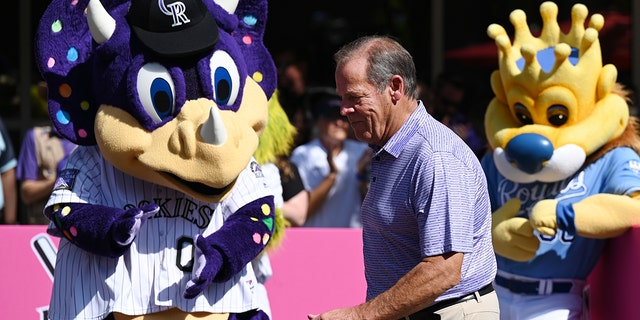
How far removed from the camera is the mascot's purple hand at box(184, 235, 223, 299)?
4082 mm

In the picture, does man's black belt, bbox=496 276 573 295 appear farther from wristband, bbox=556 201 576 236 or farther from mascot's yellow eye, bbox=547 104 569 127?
mascot's yellow eye, bbox=547 104 569 127

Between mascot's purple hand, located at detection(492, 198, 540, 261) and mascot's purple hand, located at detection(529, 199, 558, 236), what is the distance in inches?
3.3

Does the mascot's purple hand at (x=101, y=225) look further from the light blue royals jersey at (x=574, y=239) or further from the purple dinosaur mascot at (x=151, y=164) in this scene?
the light blue royals jersey at (x=574, y=239)

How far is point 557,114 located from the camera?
17.1 ft

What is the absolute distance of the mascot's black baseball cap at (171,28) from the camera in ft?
13.9

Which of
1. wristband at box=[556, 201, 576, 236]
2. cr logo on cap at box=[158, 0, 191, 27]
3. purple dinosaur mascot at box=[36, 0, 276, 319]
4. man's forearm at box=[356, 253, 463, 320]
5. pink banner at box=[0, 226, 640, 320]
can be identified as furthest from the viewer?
pink banner at box=[0, 226, 640, 320]

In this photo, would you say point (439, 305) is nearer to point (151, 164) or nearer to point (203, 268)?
point (203, 268)

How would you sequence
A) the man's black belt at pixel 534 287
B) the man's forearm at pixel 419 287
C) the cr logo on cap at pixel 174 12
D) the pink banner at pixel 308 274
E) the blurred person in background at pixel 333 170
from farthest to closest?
the blurred person in background at pixel 333 170 → the man's black belt at pixel 534 287 → the pink banner at pixel 308 274 → the cr logo on cap at pixel 174 12 → the man's forearm at pixel 419 287

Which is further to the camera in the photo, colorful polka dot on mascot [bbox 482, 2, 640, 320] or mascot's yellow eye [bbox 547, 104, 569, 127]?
mascot's yellow eye [bbox 547, 104, 569, 127]

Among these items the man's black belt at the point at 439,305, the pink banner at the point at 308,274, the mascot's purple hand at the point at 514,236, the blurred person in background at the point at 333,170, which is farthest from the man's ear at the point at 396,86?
the blurred person in background at the point at 333,170

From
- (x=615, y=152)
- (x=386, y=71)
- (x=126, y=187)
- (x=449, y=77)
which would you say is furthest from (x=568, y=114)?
(x=449, y=77)

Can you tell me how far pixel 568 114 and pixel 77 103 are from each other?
224 cm

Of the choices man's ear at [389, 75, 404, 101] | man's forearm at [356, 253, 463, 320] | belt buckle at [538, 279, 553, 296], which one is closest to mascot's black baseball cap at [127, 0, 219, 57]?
man's ear at [389, 75, 404, 101]

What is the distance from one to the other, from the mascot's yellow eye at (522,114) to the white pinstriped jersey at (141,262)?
5.15ft
